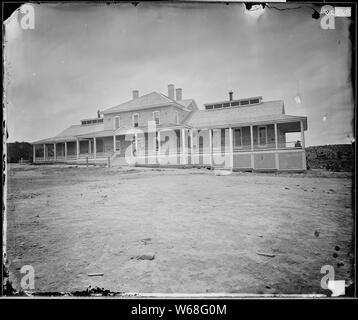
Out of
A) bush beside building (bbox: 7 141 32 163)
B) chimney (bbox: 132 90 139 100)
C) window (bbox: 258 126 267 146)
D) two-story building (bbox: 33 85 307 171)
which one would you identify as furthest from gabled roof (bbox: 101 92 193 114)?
window (bbox: 258 126 267 146)

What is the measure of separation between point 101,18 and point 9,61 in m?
1.45

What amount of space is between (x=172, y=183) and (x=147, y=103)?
5.02 feet

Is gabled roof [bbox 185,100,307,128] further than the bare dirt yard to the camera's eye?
Yes

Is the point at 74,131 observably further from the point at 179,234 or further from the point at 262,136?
the point at 262,136

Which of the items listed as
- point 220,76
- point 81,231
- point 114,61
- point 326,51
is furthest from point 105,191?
point 326,51

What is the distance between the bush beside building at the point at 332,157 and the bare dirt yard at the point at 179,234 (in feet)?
0.49

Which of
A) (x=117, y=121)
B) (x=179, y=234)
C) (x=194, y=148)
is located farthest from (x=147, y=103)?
(x=179, y=234)

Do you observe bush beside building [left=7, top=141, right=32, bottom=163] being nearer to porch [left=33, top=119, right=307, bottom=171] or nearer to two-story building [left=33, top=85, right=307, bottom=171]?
two-story building [left=33, top=85, right=307, bottom=171]

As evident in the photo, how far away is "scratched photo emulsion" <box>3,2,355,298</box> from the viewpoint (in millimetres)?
3066

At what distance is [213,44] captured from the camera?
3643 mm

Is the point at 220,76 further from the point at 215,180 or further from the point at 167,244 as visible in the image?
the point at 167,244

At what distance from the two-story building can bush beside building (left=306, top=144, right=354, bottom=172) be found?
0.72 feet

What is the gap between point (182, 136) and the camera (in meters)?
4.64

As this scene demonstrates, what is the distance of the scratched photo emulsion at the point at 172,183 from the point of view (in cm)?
307
